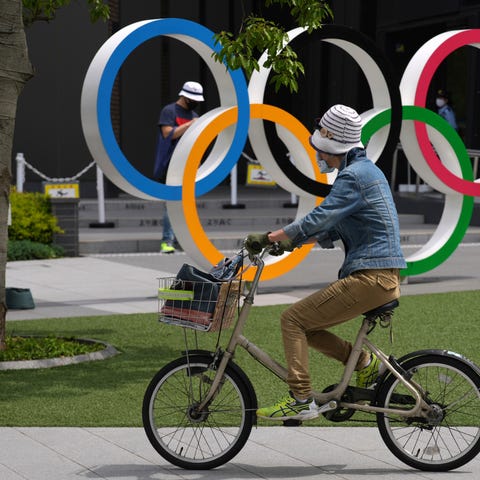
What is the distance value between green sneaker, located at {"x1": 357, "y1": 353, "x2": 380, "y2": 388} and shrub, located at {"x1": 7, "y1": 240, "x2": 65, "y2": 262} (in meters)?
10.1

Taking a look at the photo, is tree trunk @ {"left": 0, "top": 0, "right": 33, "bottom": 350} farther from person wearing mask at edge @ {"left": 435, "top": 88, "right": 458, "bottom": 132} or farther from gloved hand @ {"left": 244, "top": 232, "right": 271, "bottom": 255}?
person wearing mask at edge @ {"left": 435, "top": 88, "right": 458, "bottom": 132}

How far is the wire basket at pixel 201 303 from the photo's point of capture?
584 centimetres

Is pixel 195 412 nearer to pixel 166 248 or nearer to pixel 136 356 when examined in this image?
pixel 136 356

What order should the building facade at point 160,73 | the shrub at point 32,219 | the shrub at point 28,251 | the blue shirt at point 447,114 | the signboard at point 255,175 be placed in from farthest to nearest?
the blue shirt at point 447,114 → the building facade at point 160,73 → the signboard at point 255,175 → the shrub at point 32,219 → the shrub at point 28,251

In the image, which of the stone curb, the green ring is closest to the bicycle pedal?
the stone curb

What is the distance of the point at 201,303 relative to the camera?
19.2 feet

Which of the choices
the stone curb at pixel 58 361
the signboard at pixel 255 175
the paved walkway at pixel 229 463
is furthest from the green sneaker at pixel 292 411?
the signboard at pixel 255 175

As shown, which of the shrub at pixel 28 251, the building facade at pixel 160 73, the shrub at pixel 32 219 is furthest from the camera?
the building facade at pixel 160 73

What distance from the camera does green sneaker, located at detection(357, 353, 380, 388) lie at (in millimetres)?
6250

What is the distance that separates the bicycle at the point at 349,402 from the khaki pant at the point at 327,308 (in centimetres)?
8

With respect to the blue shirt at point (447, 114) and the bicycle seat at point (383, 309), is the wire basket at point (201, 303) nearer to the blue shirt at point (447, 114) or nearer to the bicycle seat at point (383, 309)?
the bicycle seat at point (383, 309)

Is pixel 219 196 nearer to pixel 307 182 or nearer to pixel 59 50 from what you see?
pixel 59 50

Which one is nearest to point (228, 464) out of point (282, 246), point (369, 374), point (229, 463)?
point (229, 463)

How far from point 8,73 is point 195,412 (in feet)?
11.9
